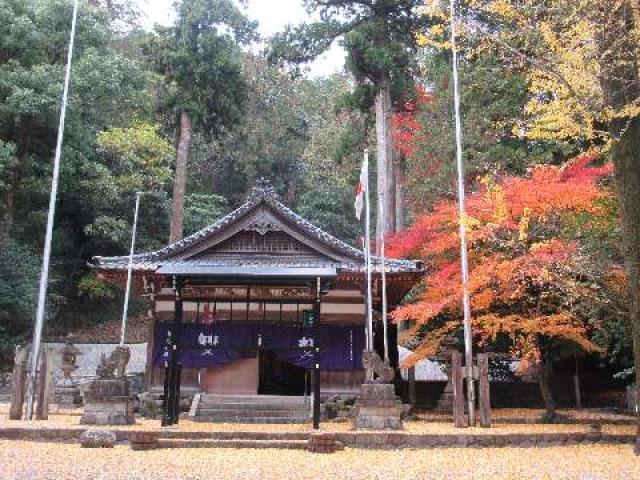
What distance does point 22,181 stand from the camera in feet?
79.6

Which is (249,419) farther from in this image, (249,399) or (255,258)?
(255,258)

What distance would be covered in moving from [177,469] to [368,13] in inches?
871

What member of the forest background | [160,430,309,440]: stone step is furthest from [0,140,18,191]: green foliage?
[160,430,309,440]: stone step

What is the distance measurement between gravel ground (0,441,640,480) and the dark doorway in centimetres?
959

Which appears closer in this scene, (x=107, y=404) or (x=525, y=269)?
(x=525, y=269)

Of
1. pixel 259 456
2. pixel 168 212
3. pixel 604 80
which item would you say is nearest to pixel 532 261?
pixel 604 80

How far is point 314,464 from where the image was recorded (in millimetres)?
8422

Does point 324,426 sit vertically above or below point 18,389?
below

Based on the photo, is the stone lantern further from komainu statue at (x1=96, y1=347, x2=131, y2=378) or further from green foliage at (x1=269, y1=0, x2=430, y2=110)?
green foliage at (x1=269, y1=0, x2=430, y2=110)

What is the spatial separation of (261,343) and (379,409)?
329 cm

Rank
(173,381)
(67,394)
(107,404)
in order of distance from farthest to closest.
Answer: (67,394) → (173,381) → (107,404)

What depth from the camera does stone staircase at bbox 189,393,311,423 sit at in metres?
14.4

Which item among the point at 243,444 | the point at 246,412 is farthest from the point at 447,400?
the point at 243,444

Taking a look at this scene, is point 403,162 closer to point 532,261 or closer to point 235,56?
point 235,56
